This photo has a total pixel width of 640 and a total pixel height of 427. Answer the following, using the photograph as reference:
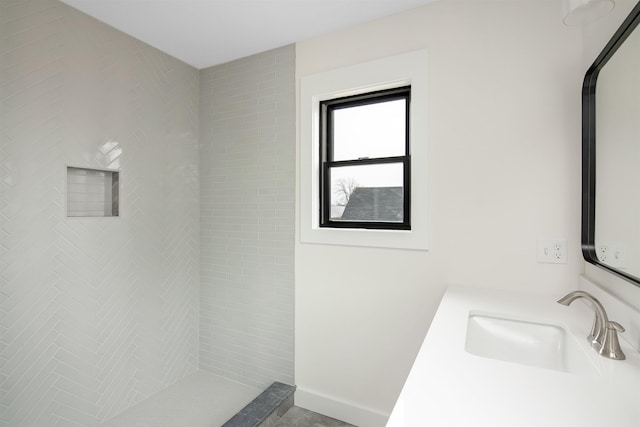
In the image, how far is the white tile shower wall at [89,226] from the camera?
5.54ft

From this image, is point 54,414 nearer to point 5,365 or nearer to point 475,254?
point 5,365

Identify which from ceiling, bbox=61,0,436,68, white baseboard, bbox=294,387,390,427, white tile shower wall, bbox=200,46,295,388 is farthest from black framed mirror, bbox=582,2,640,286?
white tile shower wall, bbox=200,46,295,388

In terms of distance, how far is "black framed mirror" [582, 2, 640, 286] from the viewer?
3.22 feet

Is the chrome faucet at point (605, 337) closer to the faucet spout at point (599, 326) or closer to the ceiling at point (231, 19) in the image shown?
the faucet spout at point (599, 326)

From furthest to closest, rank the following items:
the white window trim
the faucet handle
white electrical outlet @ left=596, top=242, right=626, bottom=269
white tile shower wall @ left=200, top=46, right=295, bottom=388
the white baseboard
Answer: white tile shower wall @ left=200, top=46, right=295, bottom=388
the white baseboard
the white window trim
white electrical outlet @ left=596, top=242, right=626, bottom=269
the faucet handle

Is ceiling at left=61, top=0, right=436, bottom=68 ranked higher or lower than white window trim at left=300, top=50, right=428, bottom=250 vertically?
higher

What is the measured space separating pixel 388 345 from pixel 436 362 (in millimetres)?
1177

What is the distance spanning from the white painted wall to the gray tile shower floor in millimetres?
56

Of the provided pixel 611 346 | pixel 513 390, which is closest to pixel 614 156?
pixel 611 346

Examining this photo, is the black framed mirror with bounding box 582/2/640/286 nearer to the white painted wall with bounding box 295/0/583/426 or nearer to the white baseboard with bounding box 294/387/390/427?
the white painted wall with bounding box 295/0/583/426

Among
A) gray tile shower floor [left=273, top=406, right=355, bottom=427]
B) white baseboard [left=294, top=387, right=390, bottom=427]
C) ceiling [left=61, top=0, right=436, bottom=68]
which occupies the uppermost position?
ceiling [left=61, top=0, right=436, bottom=68]

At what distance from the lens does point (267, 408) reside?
6.61 feet

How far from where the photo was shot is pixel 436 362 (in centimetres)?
85

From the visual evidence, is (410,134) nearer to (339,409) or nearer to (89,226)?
(339,409)
